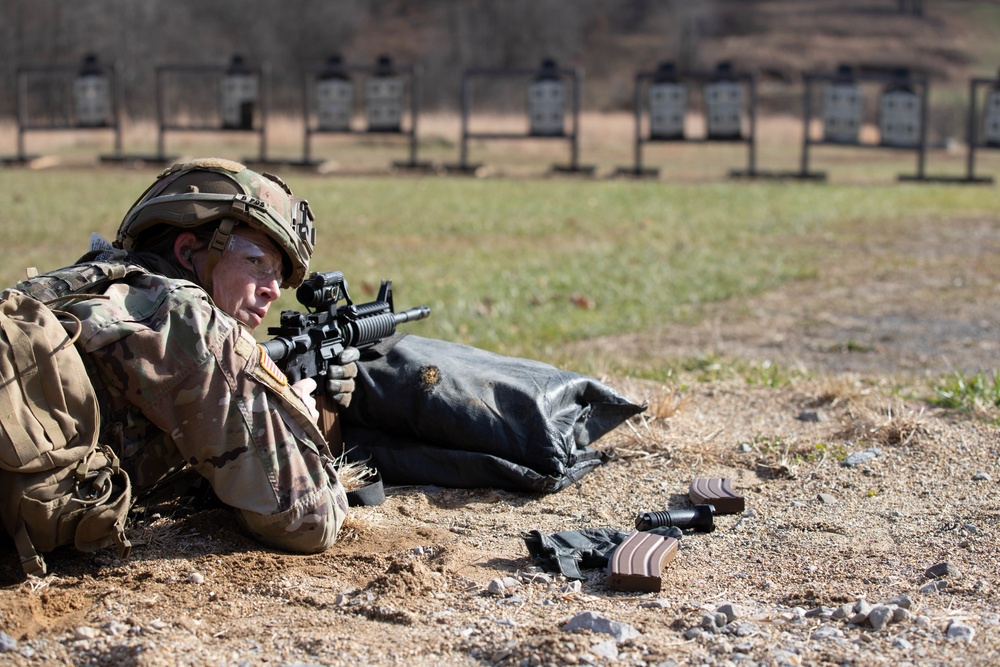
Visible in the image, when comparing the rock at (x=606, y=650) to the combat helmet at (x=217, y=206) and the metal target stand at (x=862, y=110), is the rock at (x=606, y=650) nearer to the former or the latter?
the combat helmet at (x=217, y=206)

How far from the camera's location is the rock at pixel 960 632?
8.77 ft

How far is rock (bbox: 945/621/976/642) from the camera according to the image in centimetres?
267

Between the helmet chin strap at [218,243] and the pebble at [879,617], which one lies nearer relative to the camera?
the pebble at [879,617]

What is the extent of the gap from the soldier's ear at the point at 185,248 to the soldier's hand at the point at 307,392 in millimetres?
490

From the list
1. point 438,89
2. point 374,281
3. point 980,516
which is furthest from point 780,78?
point 980,516

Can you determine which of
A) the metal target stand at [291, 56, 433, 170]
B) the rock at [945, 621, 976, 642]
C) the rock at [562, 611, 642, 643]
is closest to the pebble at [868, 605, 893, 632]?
the rock at [945, 621, 976, 642]

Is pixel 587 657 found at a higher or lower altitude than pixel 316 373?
lower

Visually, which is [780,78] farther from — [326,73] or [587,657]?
[587,657]

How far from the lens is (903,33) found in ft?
182

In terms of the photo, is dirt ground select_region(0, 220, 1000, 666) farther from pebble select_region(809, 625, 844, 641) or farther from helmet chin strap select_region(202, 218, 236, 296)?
helmet chin strap select_region(202, 218, 236, 296)

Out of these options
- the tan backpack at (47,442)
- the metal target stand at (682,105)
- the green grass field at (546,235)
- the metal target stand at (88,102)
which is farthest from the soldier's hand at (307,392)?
the metal target stand at (88,102)

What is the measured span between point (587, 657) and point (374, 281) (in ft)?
21.5

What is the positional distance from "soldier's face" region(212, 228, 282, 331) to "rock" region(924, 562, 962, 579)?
6.59 feet

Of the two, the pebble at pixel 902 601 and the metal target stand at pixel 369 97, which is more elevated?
the metal target stand at pixel 369 97
